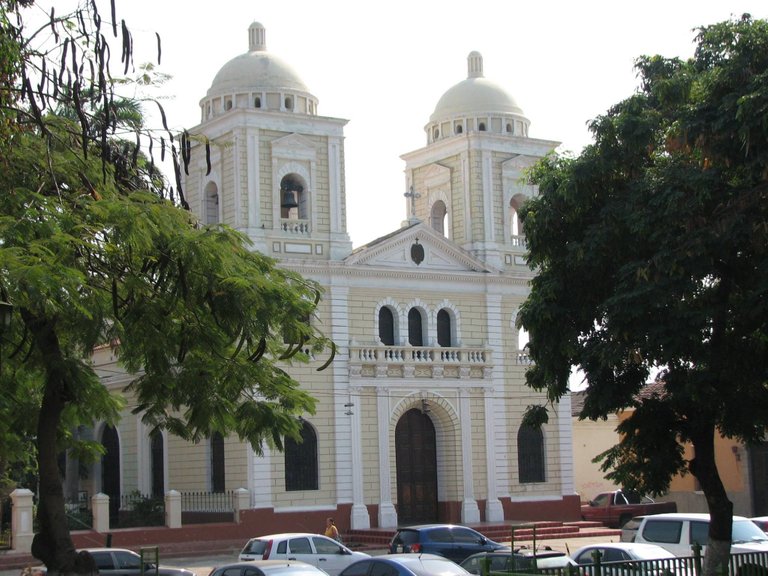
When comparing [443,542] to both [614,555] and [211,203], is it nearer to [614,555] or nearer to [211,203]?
[614,555]

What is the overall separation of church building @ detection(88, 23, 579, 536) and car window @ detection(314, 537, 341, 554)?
10.5 meters

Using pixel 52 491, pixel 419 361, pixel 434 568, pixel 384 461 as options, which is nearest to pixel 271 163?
pixel 419 361

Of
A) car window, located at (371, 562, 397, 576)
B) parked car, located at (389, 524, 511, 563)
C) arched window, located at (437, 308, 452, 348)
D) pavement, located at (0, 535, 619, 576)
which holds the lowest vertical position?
pavement, located at (0, 535, 619, 576)

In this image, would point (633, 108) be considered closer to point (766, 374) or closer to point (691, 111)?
point (691, 111)

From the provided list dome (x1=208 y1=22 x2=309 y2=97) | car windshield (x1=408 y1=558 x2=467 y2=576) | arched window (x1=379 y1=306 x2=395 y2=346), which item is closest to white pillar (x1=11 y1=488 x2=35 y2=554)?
arched window (x1=379 y1=306 x2=395 y2=346)

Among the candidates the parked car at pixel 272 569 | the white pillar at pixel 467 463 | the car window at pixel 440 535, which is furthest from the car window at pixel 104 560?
the white pillar at pixel 467 463

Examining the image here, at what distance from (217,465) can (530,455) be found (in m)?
10.8

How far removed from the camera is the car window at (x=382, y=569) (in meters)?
22.7

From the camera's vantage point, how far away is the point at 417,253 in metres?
44.8

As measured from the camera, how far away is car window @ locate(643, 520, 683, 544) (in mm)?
27734

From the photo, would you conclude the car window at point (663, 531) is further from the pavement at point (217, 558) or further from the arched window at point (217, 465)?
the arched window at point (217, 465)

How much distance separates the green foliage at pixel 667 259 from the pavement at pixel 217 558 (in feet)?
38.8

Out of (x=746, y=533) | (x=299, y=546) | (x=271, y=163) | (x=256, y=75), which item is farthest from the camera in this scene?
(x=256, y=75)

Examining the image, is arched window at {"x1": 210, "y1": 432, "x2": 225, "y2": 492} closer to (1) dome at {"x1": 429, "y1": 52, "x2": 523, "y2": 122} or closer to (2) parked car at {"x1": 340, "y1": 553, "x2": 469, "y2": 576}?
(1) dome at {"x1": 429, "y1": 52, "x2": 523, "y2": 122}
